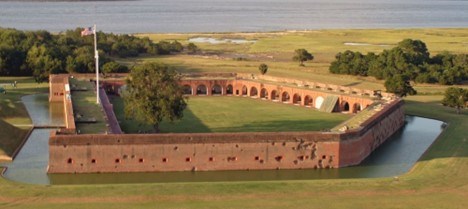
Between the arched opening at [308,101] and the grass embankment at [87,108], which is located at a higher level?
the grass embankment at [87,108]

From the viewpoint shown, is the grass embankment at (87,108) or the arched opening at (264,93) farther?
the arched opening at (264,93)

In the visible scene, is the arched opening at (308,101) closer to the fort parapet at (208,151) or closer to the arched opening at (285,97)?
the arched opening at (285,97)

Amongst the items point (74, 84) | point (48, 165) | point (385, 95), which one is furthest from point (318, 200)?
point (74, 84)

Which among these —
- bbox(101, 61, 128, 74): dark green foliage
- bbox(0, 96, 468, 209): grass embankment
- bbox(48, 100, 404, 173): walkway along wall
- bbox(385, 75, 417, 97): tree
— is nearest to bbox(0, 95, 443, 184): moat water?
bbox(48, 100, 404, 173): walkway along wall

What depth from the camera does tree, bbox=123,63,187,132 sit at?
41312mm

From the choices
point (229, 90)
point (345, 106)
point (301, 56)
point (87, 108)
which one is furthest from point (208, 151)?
point (301, 56)

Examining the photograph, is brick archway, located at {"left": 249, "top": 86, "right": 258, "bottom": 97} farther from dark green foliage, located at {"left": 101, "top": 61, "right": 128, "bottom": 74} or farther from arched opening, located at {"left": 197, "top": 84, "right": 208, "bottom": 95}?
dark green foliage, located at {"left": 101, "top": 61, "right": 128, "bottom": 74}

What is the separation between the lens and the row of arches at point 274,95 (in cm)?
5650

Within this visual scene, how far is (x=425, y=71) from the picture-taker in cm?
7512

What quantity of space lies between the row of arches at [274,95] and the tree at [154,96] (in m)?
15.4

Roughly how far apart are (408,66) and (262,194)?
46.3 m

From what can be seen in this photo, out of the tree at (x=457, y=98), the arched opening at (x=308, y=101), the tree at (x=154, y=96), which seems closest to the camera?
the tree at (x=154, y=96)

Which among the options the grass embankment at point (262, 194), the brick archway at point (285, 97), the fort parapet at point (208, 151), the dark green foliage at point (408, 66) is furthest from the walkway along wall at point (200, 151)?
the dark green foliage at point (408, 66)

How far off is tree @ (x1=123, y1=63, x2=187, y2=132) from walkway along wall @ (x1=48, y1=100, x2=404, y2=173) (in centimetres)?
440
